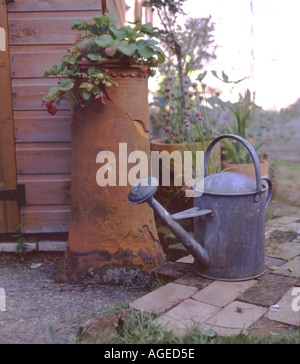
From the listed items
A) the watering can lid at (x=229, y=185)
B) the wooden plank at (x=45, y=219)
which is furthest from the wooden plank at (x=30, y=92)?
the watering can lid at (x=229, y=185)

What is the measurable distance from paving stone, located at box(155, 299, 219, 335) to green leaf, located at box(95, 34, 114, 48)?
4.34 feet

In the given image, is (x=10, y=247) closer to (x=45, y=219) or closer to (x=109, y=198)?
(x=45, y=219)

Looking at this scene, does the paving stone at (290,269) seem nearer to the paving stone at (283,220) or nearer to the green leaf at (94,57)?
the paving stone at (283,220)

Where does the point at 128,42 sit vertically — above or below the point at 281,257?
above

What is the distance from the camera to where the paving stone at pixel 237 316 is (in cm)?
177

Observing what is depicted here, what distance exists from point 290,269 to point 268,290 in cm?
29

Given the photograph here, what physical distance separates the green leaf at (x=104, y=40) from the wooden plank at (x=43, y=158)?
80 cm

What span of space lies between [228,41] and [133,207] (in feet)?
9.49

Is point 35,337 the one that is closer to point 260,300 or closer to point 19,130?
point 260,300

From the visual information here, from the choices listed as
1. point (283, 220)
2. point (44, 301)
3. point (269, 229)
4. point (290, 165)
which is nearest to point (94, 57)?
point (44, 301)

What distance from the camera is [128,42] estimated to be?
2381mm

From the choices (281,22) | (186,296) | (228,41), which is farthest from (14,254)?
(281,22)

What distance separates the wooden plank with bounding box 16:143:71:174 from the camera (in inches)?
114

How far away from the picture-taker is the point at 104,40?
231 cm
